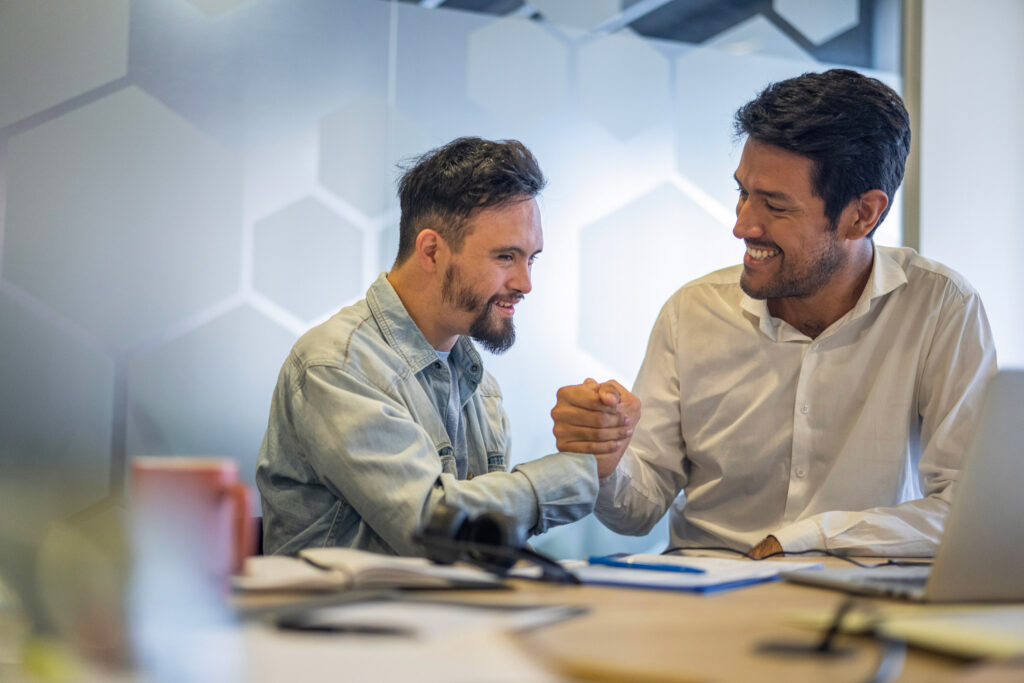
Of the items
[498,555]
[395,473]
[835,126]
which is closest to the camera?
[498,555]

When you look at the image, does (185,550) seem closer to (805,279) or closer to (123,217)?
(805,279)

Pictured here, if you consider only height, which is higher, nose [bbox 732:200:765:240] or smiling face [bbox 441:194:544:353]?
nose [bbox 732:200:765:240]

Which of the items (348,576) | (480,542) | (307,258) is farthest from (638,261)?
(348,576)

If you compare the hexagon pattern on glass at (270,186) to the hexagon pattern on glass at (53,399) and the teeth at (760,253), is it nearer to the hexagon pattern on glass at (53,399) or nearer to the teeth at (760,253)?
the hexagon pattern on glass at (53,399)

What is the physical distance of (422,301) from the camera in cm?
181

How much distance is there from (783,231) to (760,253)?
6cm

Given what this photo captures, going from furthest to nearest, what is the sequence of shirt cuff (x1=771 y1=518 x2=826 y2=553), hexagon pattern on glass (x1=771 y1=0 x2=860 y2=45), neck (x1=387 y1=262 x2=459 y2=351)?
1. hexagon pattern on glass (x1=771 y1=0 x2=860 y2=45)
2. neck (x1=387 y1=262 x2=459 y2=351)
3. shirt cuff (x1=771 y1=518 x2=826 y2=553)

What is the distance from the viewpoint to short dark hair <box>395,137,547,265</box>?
6.08ft

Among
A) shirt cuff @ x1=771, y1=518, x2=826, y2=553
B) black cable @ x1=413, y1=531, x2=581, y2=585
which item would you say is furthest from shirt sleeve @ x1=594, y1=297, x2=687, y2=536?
black cable @ x1=413, y1=531, x2=581, y2=585

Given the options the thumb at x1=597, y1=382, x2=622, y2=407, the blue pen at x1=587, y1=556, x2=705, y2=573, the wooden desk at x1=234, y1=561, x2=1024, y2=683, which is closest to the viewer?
the wooden desk at x1=234, y1=561, x2=1024, y2=683

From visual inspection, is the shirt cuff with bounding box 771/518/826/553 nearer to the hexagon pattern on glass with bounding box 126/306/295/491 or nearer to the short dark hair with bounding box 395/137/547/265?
the short dark hair with bounding box 395/137/547/265

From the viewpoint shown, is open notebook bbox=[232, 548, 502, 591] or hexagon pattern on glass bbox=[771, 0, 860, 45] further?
hexagon pattern on glass bbox=[771, 0, 860, 45]

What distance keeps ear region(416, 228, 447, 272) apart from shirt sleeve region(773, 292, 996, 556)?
80 cm

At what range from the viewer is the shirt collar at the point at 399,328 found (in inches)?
65.8
